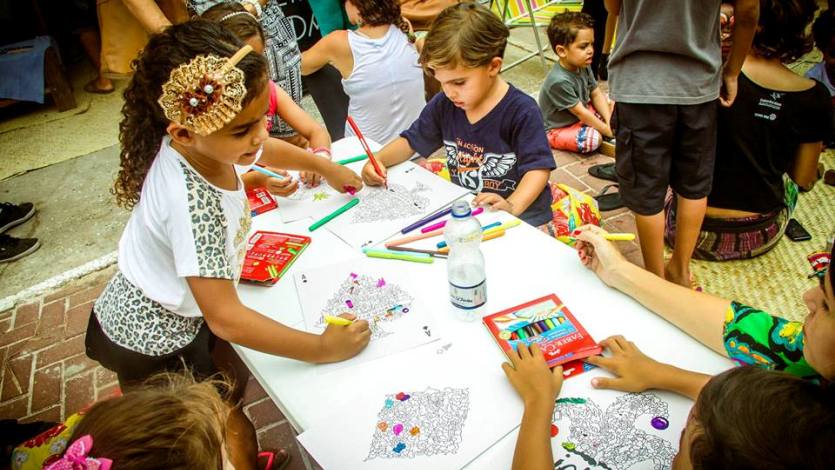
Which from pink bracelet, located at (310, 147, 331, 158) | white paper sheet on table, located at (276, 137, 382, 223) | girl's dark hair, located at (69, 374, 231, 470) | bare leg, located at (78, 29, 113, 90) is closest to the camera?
girl's dark hair, located at (69, 374, 231, 470)

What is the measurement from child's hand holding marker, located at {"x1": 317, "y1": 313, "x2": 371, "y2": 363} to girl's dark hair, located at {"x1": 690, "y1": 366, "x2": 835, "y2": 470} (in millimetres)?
658

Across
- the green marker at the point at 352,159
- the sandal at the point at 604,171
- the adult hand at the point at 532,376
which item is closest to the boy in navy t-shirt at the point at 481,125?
the green marker at the point at 352,159

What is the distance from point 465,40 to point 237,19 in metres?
0.90

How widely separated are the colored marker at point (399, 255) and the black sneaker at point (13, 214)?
311cm

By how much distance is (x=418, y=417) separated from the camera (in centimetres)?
103

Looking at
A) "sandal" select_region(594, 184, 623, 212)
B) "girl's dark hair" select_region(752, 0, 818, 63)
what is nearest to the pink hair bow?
"girl's dark hair" select_region(752, 0, 818, 63)

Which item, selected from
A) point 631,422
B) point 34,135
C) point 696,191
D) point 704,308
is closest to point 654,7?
point 696,191

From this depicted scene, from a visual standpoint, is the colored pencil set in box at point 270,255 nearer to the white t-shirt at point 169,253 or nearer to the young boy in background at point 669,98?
the white t-shirt at point 169,253

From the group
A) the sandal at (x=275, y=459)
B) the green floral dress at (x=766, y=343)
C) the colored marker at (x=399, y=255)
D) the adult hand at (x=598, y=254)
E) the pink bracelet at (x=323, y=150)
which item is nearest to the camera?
the green floral dress at (x=766, y=343)

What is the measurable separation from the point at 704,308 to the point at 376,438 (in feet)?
2.36

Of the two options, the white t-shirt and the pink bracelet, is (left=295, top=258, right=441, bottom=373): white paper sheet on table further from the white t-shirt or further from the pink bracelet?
the pink bracelet

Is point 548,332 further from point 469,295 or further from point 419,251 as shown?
point 419,251

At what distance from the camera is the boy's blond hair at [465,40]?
176 cm

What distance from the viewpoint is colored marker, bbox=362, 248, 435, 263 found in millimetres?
1435
